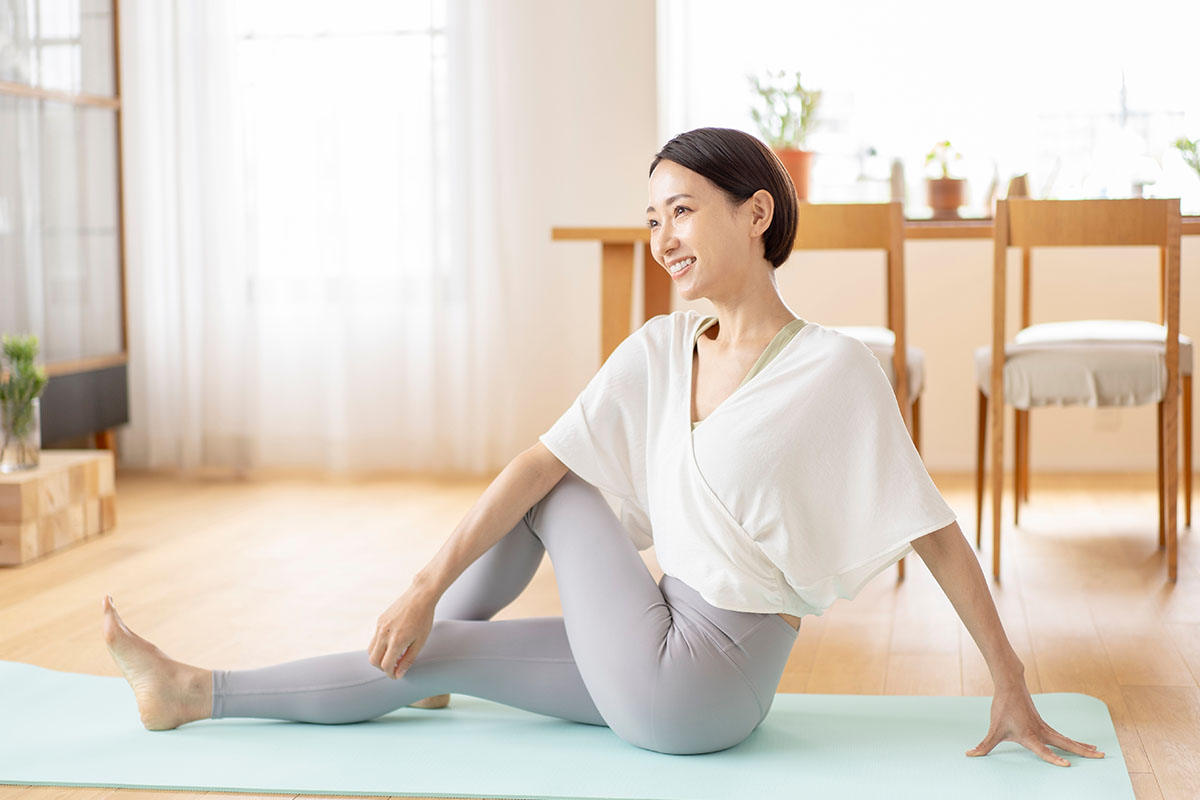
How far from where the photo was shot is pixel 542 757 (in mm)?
1608

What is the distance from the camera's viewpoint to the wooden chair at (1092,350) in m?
2.64

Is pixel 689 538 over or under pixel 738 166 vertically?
under

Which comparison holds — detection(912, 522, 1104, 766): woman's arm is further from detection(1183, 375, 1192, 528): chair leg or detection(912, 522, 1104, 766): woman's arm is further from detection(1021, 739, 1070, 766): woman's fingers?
detection(1183, 375, 1192, 528): chair leg

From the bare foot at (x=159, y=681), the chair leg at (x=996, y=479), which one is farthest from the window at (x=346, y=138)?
the bare foot at (x=159, y=681)

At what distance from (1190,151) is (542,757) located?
3.02m

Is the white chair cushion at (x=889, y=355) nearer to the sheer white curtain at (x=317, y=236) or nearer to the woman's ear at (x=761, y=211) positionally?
the woman's ear at (x=761, y=211)

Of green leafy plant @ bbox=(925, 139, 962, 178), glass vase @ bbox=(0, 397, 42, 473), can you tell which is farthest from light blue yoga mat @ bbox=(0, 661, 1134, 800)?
green leafy plant @ bbox=(925, 139, 962, 178)

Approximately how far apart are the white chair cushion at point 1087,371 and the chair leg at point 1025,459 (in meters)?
0.60

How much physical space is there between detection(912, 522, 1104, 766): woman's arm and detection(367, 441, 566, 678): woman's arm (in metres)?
0.47

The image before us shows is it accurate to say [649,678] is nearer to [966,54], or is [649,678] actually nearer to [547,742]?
[547,742]

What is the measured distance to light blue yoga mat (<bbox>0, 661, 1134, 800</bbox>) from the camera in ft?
4.94

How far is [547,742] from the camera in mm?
1665

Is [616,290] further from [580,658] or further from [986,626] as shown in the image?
[986,626]

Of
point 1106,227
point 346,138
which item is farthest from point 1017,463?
point 346,138
